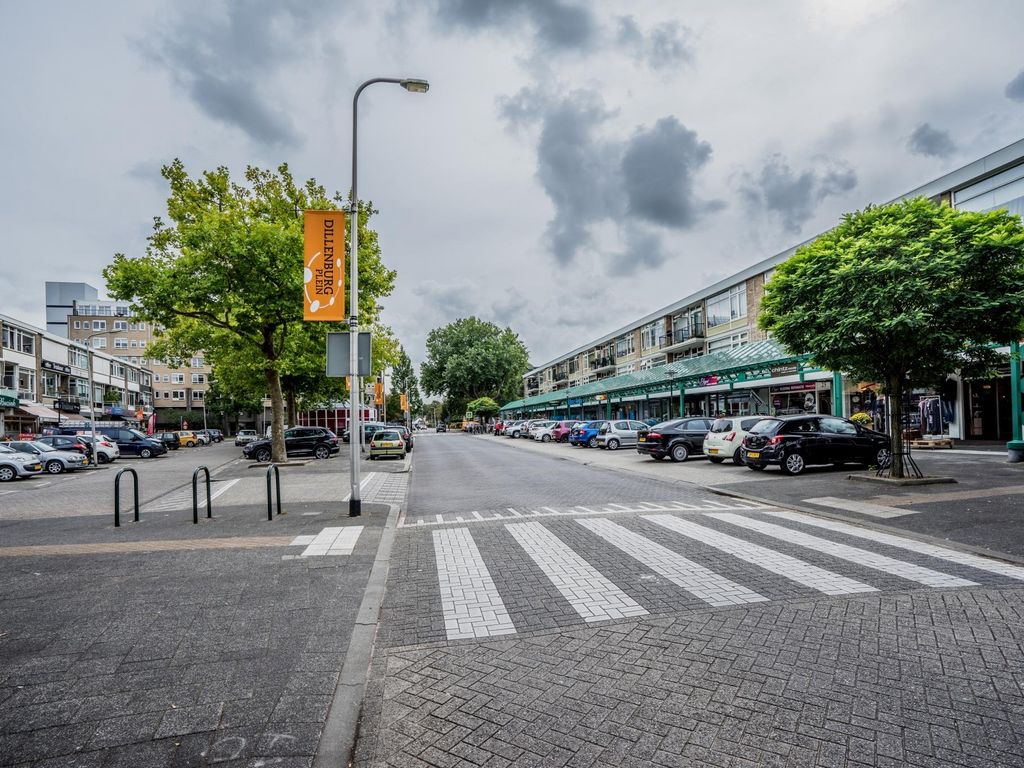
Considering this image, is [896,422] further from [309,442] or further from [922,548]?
[309,442]

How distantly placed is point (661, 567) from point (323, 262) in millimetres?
7743

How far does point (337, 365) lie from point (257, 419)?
89315 millimetres

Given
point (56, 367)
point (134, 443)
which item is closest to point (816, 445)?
point (134, 443)

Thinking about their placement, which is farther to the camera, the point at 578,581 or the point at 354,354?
the point at 354,354

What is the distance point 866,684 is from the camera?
358 cm

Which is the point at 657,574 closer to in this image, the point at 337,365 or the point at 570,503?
the point at 570,503

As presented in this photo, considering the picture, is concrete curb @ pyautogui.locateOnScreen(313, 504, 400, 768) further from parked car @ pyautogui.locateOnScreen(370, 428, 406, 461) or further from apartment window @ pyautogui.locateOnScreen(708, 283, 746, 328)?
apartment window @ pyautogui.locateOnScreen(708, 283, 746, 328)

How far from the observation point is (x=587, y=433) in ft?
115

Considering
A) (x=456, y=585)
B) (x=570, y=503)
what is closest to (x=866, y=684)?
(x=456, y=585)

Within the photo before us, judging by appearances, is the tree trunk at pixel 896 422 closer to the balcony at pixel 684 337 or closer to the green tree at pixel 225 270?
the green tree at pixel 225 270

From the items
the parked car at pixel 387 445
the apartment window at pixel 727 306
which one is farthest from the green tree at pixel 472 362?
the parked car at pixel 387 445

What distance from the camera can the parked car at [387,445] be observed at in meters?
27.3

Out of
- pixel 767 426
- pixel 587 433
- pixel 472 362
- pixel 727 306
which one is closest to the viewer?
pixel 767 426

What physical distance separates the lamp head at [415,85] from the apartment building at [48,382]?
106ft
